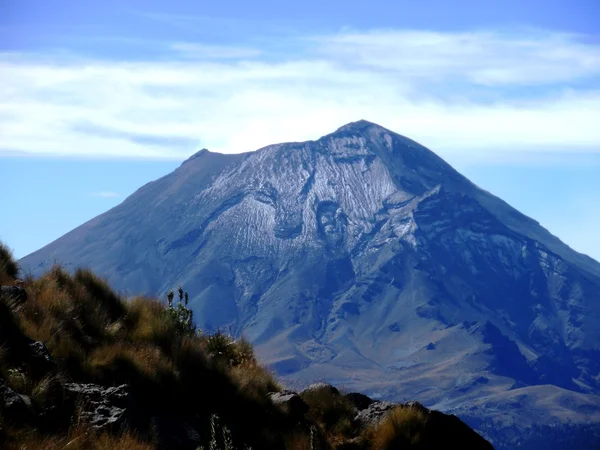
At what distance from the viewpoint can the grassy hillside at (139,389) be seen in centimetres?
1355

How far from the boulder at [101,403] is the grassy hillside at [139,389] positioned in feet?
0.06

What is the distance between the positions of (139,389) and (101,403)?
1759mm

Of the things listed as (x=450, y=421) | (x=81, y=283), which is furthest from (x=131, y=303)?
(x=450, y=421)

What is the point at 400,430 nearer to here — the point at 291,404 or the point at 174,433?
the point at 291,404

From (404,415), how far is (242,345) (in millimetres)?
4676

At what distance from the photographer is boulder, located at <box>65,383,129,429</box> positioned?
1374 cm

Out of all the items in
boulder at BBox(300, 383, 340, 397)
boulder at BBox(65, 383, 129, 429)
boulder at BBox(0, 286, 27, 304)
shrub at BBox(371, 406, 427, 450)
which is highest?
boulder at BBox(0, 286, 27, 304)

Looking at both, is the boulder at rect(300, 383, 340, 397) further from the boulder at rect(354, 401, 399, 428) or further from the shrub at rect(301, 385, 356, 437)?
the boulder at rect(354, 401, 399, 428)

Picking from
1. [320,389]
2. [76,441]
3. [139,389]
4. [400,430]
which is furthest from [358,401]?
[76,441]

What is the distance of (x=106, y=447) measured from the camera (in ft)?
41.0

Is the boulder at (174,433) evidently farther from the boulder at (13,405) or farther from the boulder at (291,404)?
the boulder at (291,404)

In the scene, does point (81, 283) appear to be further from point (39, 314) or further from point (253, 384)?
point (253, 384)

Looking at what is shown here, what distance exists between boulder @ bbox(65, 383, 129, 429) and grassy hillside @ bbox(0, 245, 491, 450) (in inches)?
0.7

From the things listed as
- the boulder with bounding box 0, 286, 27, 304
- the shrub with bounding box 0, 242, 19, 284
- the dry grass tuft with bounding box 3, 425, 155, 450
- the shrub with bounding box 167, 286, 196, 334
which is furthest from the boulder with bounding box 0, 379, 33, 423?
the shrub with bounding box 167, 286, 196, 334
